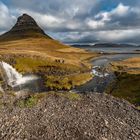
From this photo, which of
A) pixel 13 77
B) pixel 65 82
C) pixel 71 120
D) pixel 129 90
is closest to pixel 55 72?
pixel 13 77

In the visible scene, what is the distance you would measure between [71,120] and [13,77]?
8135 centimetres

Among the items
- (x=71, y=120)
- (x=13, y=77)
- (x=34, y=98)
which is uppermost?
(x=34, y=98)

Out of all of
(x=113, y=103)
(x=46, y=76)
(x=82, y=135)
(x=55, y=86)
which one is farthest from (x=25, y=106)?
(x=46, y=76)

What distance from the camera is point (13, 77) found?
121 metres

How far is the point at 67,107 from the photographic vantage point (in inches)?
1812

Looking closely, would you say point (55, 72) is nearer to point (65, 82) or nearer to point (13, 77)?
point (13, 77)

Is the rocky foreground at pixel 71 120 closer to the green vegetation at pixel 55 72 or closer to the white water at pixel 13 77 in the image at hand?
the green vegetation at pixel 55 72

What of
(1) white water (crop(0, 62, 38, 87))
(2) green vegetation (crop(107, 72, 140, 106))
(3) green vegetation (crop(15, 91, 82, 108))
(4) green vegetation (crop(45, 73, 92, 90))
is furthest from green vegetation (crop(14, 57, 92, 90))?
(3) green vegetation (crop(15, 91, 82, 108))

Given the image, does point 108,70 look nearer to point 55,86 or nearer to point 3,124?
point 55,86

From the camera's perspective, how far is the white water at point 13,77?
113500 mm

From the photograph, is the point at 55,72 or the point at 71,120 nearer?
the point at 71,120

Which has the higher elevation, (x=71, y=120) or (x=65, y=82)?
(x=71, y=120)

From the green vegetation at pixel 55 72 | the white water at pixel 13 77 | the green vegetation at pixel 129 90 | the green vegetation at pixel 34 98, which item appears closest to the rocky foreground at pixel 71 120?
the green vegetation at pixel 34 98

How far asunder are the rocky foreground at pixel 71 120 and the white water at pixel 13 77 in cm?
6410
